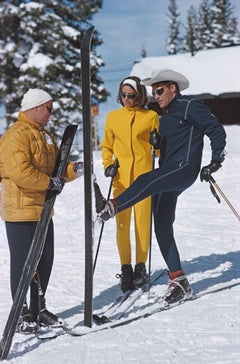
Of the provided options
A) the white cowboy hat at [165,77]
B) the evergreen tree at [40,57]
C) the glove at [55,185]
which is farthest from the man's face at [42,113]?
the evergreen tree at [40,57]

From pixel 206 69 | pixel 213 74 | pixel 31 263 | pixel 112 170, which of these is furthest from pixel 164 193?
pixel 206 69

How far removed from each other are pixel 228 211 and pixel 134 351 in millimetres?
6728

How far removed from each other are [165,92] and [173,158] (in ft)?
1.84

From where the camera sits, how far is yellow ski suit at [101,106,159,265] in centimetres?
457

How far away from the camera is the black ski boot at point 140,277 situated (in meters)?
4.74

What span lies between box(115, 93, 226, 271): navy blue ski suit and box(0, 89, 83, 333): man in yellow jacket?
0.65m

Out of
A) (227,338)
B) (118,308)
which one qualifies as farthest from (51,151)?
(227,338)

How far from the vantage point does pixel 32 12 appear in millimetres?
20453

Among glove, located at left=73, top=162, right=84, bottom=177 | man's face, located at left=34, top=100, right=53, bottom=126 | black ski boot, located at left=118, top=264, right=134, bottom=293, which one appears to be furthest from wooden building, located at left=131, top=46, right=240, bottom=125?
man's face, located at left=34, top=100, right=53, bottom=126

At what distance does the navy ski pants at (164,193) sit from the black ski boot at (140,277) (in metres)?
0.55

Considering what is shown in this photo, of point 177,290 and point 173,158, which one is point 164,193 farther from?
point 177,290

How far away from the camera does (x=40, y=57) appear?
20.3 meters

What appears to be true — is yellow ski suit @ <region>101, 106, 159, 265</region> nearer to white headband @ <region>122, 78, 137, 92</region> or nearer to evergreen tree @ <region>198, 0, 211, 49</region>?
white headband @ <region>122, 78, 137, 92</region>

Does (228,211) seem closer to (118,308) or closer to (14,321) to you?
(118,308)
